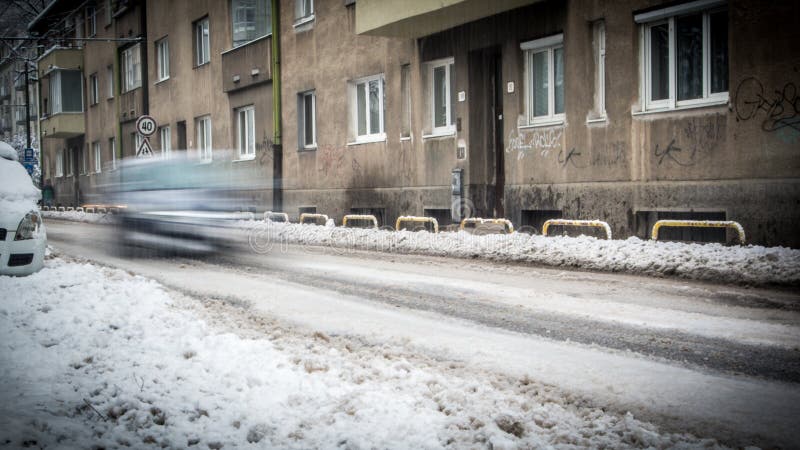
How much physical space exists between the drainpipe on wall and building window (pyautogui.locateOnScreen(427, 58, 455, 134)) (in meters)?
6.84

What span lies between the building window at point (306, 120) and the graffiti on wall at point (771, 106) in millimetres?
12920

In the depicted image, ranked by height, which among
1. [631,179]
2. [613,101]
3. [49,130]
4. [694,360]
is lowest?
[694,360]

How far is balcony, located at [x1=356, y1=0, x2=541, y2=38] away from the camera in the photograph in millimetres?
13594

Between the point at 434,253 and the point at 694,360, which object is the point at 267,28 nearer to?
the point at 434,253

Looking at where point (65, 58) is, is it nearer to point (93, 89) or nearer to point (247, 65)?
point (93, 89)

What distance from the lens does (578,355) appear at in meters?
5.02

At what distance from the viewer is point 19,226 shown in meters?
8.34

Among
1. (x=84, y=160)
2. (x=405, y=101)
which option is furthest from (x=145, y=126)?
(x=84, y=160)

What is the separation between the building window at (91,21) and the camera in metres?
39.8

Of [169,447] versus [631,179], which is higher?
[631,179]

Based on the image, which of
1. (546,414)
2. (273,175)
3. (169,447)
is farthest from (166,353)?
(273,175)

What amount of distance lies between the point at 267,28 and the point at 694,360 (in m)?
20.0

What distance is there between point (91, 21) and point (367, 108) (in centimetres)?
2864

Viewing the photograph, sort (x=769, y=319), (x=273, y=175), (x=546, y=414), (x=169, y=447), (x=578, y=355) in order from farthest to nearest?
(x=273, y=175) → (x=769, y=319) → (x=578, y=355) → (x=546, y=414) → (x=169, y=447)
